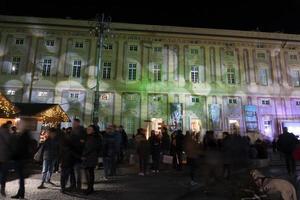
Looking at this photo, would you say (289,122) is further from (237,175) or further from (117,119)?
(237,175)

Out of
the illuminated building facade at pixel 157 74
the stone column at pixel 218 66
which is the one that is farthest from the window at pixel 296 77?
the stone column at pixel 218 66

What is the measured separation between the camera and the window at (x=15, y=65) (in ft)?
93.6

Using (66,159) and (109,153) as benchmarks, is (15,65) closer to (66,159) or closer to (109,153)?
(109,153)

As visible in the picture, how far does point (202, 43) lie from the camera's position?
101ft

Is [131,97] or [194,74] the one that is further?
[194,74]

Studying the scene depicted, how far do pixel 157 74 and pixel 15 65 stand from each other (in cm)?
1369

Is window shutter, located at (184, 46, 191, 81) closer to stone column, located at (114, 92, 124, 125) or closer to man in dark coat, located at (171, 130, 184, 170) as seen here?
stone column, located at (114, 92, 124, 125)

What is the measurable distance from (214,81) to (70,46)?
14751mm

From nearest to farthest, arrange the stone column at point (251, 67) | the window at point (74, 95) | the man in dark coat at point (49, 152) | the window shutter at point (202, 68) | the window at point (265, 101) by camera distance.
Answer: the man in dark coat at point (49, 152), the window at point (74, 95), the window at point (265, 101), the window shutter at point (202, 68), the stone column at point (251, 67)

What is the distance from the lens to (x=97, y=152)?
26.4 feet

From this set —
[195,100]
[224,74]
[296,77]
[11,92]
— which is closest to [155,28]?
[195,100]

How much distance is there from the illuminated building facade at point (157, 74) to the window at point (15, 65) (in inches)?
3.5

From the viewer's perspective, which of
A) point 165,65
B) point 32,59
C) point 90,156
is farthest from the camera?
point 165,65

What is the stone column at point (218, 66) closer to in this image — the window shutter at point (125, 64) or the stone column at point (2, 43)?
the window shutter at point (125, 64)
